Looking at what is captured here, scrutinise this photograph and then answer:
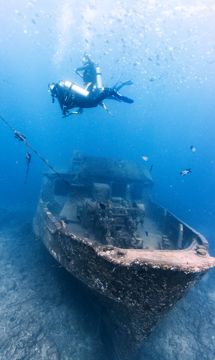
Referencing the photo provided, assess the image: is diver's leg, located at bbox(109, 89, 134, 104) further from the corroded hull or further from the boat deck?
the corroded hull

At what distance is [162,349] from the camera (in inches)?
275

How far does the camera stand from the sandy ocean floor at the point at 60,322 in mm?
6207

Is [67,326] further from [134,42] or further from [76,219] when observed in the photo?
[134,42]

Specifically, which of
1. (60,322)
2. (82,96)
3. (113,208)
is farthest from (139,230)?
(82,96)

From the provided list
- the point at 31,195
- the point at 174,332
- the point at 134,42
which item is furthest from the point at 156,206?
the point at 134,42

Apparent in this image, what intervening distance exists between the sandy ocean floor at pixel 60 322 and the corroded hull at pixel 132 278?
1173mm

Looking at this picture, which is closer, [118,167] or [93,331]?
[93,331]

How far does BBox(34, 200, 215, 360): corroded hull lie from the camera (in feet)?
14.7

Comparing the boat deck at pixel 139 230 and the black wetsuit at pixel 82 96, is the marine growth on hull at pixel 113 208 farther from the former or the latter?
the black wetsuit at pixel 82 96

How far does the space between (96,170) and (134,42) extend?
48494 millimetres

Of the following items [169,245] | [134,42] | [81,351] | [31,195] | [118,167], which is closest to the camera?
[81,351]

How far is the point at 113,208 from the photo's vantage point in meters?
7.28

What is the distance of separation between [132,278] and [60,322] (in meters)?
3.50

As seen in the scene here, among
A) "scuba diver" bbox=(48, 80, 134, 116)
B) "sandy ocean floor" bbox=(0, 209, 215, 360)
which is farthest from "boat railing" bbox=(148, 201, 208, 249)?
"scuba diver" bbox=(48, 80, 134, 116)
